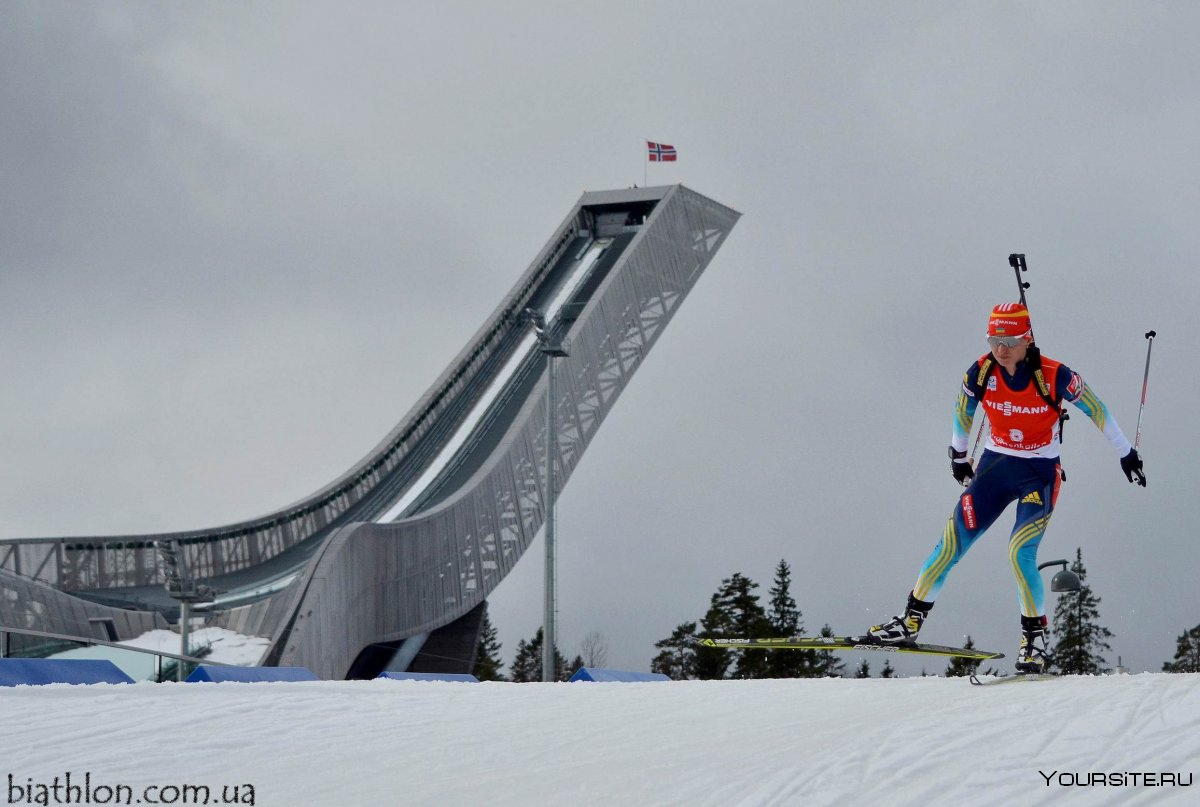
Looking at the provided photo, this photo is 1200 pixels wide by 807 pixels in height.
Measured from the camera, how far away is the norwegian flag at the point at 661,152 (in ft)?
161

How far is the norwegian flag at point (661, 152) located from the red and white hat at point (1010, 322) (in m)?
40.3

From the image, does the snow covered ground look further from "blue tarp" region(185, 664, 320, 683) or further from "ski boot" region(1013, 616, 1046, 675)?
"blue tarp" region(185, 664, 320, 683)

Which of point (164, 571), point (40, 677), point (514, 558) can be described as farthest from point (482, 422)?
point (40, 677)

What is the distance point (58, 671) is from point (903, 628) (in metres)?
6.32

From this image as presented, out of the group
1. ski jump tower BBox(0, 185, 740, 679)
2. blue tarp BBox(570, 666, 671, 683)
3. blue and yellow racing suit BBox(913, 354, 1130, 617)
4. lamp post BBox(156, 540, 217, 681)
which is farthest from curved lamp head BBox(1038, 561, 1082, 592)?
lamp post BBox(156, 540, 217, 681)

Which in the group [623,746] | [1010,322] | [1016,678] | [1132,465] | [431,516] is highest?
[431,516]

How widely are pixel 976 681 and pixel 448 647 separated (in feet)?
110

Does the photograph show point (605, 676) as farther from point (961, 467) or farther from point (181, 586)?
point (181, 586)

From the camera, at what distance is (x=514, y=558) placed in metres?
40.3

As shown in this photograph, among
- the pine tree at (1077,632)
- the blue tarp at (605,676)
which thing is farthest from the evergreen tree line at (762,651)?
the blue tarp at (605,676)

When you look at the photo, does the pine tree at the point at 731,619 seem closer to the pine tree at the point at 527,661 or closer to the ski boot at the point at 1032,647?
the pine tree at the point at 527,661

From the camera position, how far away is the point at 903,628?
32.2ft

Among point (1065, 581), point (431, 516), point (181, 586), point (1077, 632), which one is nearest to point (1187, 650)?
point (1077, 632)

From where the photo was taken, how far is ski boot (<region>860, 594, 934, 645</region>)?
9.79 m
